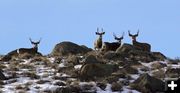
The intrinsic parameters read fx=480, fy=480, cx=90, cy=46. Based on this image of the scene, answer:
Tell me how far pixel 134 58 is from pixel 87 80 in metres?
7.28

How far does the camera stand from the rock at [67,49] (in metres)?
35.1

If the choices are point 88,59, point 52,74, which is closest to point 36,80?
point 52,74

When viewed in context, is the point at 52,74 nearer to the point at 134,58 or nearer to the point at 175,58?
the point at 134,58

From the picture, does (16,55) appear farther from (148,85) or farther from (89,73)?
(148,85)

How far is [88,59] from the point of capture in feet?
93.0

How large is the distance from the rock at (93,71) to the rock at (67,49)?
836 cm

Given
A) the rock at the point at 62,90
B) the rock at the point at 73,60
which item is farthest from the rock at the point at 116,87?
the rock at the point at 73,60

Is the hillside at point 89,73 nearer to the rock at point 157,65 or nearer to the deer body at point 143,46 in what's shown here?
the rock at point 157,65

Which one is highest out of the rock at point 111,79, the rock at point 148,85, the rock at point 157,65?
the rock at point 157,65

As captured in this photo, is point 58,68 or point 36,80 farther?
point 58,68

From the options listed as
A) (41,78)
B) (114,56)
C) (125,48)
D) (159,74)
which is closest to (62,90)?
(41,78)

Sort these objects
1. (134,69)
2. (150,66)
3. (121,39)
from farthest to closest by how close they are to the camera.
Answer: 1. (121,39)
2. (150,66)
3. (134,69)

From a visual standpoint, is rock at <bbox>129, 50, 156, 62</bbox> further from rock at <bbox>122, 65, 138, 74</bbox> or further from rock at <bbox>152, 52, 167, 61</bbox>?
rock at <bbox>122, 65, 138, 74</bbox>

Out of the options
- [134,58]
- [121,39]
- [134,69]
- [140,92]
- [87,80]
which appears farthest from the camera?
[121,39]
